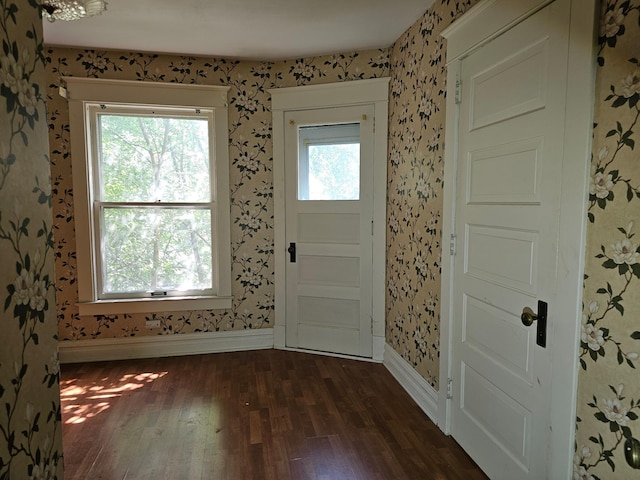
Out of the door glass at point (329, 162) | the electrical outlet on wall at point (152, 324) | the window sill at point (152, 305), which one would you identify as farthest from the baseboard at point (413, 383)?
the electrical outlet on wall at point (152, 324)

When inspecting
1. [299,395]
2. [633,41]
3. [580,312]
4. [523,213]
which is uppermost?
[633,41]

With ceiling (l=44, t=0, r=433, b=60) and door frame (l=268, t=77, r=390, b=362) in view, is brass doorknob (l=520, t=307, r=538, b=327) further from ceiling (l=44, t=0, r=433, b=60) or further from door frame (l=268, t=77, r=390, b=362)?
ceiling (l=44, t=0, r=433, b=60)

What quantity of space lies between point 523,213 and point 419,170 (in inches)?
43.9

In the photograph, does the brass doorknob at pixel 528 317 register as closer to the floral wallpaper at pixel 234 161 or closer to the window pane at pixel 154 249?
the floral wallpaper at pixel 234 161

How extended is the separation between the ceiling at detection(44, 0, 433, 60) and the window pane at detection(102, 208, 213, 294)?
1369 millimetres

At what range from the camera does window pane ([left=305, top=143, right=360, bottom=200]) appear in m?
Result: 3.35

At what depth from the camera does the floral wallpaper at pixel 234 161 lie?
Answer: 127 inches

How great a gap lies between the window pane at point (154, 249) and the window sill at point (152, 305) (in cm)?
11

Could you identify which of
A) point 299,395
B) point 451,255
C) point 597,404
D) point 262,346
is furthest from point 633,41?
point 262,346

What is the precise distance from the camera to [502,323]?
5.83 feet

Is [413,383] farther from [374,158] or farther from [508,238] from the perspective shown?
[374,158]

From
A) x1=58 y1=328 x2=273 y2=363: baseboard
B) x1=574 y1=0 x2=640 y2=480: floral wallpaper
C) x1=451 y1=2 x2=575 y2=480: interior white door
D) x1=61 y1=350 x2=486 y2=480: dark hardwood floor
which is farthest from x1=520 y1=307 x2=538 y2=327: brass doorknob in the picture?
x1=58 y1=328 x2=273 y2=363: baseboard

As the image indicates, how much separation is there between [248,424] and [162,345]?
4.95 feet

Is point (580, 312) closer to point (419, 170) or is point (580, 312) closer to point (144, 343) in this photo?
point (419, 170)
